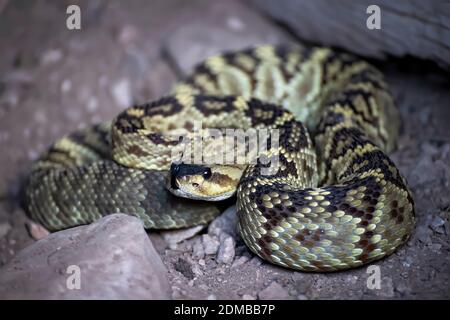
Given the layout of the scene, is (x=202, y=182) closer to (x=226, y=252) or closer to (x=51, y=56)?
(x=226, y=252)

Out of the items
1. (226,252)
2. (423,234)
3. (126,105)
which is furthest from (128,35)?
(423,234)

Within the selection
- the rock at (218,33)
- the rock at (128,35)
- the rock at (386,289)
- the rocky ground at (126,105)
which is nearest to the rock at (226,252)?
the rocky ground at (126,105)

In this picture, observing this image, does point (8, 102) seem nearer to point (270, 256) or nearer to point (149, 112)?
point (149, 112)

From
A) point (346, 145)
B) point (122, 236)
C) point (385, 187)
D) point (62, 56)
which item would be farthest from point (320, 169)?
point (62, 56)

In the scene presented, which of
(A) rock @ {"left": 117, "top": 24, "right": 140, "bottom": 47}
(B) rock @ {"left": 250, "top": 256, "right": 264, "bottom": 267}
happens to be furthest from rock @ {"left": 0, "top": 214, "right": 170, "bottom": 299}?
(A) rock @ {"left": 117, "top": 24, "right": 140, "bottom": 47}

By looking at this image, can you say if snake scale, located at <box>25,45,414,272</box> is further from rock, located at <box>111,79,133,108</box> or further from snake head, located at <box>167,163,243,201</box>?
rock, located at <box>111,79,133,108</box>
